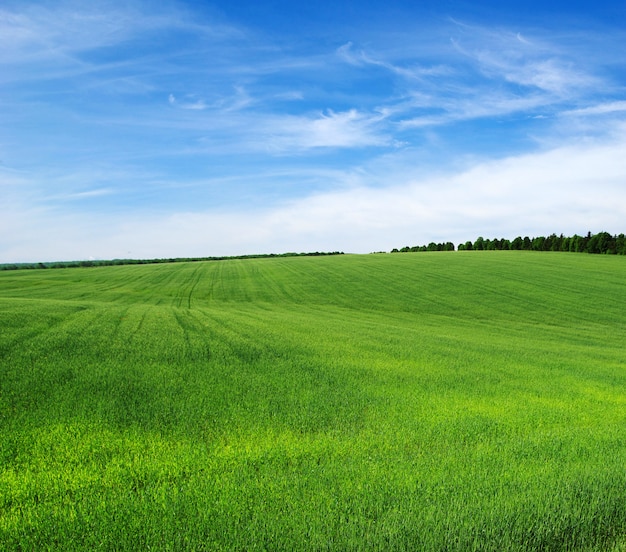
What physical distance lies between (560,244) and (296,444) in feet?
398

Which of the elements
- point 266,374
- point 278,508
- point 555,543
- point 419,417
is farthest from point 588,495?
point 266,374

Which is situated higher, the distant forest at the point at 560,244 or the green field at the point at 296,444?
the distant forest at the point at 560,244

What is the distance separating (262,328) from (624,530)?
14.0 metres

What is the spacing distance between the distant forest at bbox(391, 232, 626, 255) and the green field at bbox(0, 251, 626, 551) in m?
99.1

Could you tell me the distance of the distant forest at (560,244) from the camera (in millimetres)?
94375

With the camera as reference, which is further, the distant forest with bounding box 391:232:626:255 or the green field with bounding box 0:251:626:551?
the distant forest with bounding box 391:232:626:255

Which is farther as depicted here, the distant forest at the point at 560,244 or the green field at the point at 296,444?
the distant forest at the point at 560,244

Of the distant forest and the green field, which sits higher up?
the distant forest

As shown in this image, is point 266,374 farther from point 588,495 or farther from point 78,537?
point 588,495

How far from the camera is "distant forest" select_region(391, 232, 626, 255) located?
3716 inches

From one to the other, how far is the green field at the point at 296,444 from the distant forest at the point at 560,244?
9912 centimetres

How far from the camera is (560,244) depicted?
107812mm

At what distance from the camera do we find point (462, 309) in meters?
33.9

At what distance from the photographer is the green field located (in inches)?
165
